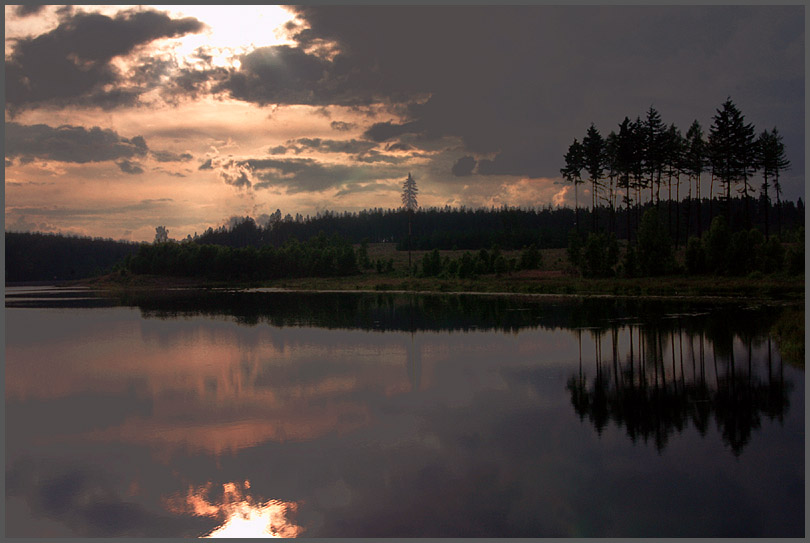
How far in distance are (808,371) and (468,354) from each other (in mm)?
11738

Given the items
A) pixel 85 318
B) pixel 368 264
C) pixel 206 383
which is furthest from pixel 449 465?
pixel 368 264

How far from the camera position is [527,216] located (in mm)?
166125

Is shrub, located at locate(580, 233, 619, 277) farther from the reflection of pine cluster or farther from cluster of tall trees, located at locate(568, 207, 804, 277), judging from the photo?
the reflection of pine cluster

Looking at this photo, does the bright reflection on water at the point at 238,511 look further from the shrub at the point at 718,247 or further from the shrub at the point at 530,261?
the shrub at the point at 530,261

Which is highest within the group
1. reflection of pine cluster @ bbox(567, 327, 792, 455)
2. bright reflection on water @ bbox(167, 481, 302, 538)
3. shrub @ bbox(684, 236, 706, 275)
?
shrub @ bbox(684, 236, 706, 275)

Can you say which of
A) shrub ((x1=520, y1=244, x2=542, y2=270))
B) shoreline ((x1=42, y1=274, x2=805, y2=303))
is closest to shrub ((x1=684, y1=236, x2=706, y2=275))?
shoreline ((x1=42, y1=274, x2=805, y2=303))

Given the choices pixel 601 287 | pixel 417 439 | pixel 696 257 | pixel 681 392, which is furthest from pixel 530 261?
pixel 417 439

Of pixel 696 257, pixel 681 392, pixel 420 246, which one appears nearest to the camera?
pixel 681 392

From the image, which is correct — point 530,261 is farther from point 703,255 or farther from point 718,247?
point 718,247

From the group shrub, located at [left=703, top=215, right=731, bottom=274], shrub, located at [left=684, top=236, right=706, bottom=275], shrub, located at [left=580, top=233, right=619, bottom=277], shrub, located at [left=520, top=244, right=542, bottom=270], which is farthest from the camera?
shrub, located at [left=520, top=244, right=542, bottom=270]

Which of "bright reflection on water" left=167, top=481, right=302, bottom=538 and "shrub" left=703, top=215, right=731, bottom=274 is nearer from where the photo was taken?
"bright reflection on water" left=167, top=481, right=302, bottom=538

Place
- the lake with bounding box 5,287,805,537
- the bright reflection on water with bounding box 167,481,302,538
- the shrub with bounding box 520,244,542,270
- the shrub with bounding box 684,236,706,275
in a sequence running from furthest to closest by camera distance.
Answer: the shrub with bounding box 520,244,542,270, the shrub with bounding box 684,236,706,275, the lake with bounding box 5,287,805,537, the bright reflection on water with bounding box 167,481,302,538

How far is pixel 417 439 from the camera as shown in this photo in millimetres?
13852

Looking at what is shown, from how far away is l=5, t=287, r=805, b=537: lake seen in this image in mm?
10156
